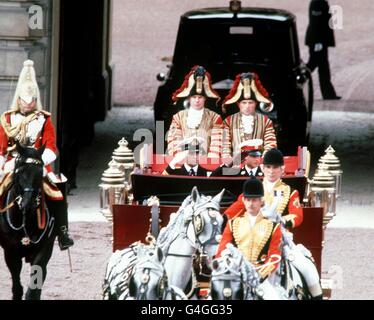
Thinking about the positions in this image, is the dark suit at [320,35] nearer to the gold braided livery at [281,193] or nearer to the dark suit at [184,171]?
the dark suit at [184,171]

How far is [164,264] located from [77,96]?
37.3 feet

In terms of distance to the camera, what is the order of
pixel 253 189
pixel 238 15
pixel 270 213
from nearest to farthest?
pixel 253 189 → pixel 270 213 → pixel 238 15

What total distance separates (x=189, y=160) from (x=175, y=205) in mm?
625

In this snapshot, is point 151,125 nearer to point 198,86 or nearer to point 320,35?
point 320,35

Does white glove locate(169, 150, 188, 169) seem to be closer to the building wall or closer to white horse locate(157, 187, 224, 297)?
white horse locate(157, 187, 224, 297)

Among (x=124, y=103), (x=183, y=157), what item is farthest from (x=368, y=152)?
(x=183, y=157)

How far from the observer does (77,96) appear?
22.7 m

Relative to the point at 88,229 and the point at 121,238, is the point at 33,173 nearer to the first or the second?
the point at 121,238

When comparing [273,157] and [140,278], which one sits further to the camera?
[273,157]

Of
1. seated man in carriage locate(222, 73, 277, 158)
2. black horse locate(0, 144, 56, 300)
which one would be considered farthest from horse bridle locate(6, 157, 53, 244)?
seated man in carriage locate(222, 73, 277, 158)

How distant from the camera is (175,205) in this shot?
1246cm

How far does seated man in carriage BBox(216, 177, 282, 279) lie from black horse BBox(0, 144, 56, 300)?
1.80 metres
